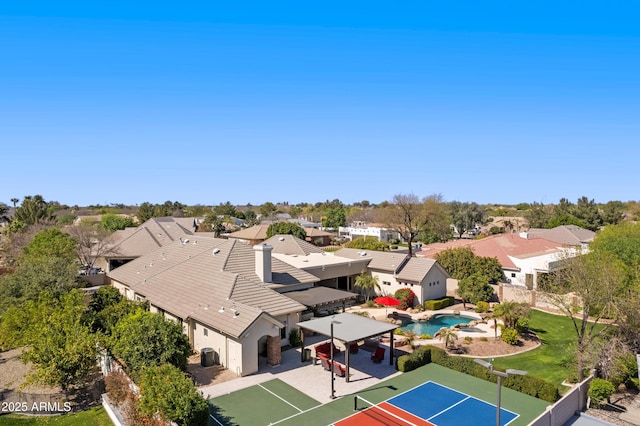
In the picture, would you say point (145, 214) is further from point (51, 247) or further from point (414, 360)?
point (414, 360)

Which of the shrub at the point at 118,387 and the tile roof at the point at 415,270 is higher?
the tile roof at the point at 415,270

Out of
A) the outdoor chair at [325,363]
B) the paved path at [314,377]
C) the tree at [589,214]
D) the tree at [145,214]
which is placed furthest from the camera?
the tree at [145,214]

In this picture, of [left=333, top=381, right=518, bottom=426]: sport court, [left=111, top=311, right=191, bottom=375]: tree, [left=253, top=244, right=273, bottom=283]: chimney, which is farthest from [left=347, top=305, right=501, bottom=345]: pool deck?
[left=111, top=311, right=191, bottom=375]: tree

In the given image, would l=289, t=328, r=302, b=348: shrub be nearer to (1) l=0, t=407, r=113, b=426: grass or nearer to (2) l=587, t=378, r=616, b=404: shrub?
Result: (1) l=0, t=407, r=113, b=426: grass

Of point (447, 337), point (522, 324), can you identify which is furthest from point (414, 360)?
point (522, 324)

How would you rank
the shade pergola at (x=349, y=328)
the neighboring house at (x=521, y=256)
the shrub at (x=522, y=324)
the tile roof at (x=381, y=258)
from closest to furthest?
1. the shade pergola at (x=349, y=328)
2. the shrub at (x=522, y=324)
3. the tile roof at (x=381, y=258)
4. the neighboring house at (x=521, y=256)

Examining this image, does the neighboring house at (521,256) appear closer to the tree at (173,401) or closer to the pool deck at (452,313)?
the pool deck at (452,313)

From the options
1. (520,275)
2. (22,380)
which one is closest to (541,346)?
(520,275)

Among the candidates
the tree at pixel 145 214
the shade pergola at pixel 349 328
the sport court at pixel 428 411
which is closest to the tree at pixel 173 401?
the sport court at pixel 428 411
